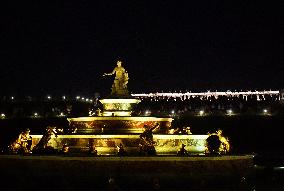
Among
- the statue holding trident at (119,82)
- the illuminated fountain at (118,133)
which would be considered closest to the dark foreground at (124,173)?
the illuminated fountain at (118,133)

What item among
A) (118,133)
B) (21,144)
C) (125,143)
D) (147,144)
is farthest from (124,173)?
(21,144)

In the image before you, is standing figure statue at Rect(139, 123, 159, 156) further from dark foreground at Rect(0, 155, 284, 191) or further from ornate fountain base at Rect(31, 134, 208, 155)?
ornate fountain base at Rect(31, 134, 208, 155)

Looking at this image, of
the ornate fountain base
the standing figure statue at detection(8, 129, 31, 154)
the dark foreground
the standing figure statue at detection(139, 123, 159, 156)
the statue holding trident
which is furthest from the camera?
the statue holding trident

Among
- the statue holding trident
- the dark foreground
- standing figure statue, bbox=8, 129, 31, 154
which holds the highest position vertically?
the statue holding trident

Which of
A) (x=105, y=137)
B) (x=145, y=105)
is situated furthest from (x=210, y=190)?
(x=145, y=105)

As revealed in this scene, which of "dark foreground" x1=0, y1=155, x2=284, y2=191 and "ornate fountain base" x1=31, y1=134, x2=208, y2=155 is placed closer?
"dark foreground" x1=0, y1=155, x2=284, y2=191

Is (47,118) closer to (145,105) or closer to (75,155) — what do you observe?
(145,105)

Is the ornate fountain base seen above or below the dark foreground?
above

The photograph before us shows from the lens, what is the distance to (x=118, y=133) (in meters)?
24.5

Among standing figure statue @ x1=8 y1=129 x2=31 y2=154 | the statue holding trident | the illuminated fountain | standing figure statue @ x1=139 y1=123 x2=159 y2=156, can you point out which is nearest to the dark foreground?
standing figure statue @ x1=139 y1=123 x2=159 y2=156

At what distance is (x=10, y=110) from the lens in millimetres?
59781

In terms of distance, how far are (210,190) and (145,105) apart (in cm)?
4007

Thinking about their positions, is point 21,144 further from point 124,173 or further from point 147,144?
point 147,144

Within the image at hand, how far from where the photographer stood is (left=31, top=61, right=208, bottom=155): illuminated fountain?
24125 millimetres
